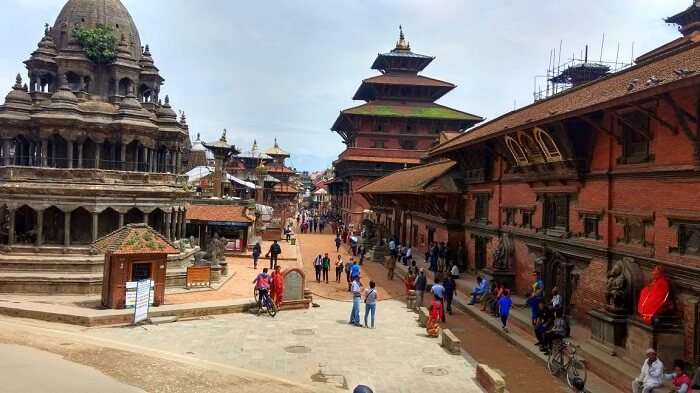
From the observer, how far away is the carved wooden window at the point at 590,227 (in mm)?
14789

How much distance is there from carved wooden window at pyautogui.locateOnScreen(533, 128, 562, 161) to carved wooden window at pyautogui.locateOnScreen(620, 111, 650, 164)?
2490mm

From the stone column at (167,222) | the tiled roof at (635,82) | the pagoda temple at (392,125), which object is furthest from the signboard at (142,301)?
the pagoda temple at (392,125)

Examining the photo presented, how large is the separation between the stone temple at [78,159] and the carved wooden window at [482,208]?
44.1ft

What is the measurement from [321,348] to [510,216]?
10783 millimetres

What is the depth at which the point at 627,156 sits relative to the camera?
13.5 meters

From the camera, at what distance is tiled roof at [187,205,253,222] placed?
3228 cm

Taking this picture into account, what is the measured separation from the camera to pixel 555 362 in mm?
12062

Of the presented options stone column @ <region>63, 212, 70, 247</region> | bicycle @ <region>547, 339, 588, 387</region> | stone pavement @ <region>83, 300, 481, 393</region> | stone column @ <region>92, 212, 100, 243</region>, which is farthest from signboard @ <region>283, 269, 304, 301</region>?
stone column @ <region>63, 212, 70, 247</region>

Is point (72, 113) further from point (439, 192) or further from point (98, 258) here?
point (439, 192)

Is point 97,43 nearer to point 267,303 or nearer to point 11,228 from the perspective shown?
point 11,228

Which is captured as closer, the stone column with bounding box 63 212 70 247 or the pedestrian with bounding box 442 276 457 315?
the pedestrian with bounding box 442 276 457 315

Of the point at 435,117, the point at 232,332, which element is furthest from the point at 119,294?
the point at 435,117

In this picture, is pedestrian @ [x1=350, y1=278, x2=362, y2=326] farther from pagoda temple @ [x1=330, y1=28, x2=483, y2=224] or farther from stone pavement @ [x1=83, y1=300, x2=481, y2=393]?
pagoda temple @ [x1=330, y1=28, x2=483, y2=224]

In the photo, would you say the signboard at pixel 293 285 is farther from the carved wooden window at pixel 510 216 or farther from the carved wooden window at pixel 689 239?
the carved wooden window at pixel 689 239
